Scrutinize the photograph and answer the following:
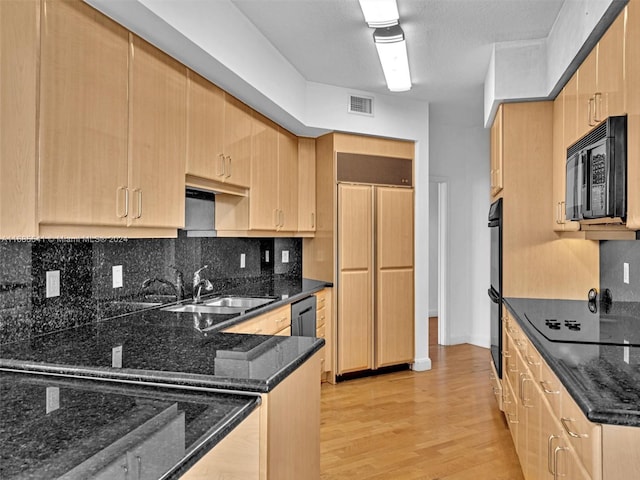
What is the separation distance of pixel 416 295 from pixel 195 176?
282cm

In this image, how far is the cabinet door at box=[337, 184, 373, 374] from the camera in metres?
4.43

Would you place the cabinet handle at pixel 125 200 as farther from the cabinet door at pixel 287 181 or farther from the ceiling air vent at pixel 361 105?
the ceiling air vent at pixel 361 105

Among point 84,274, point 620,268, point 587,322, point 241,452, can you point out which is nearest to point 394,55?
point 620,268

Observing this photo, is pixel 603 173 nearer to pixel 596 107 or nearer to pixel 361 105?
pixel 596 107

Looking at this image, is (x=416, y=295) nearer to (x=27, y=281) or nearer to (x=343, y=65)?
(x=343, y=65)

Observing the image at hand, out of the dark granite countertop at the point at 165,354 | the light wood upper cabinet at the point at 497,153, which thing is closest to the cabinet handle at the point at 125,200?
the dark granite countertop at the point at 165,354

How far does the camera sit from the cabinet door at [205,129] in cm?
267

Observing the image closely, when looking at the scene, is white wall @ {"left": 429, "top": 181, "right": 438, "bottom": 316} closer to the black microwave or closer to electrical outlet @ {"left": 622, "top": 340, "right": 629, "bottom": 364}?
the black microwave

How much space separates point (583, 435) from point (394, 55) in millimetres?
2650

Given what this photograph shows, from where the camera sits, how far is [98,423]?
1.14 meters

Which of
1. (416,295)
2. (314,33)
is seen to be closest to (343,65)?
(314,33)

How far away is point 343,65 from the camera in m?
3.86

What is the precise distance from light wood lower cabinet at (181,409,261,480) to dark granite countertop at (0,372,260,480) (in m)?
0.08

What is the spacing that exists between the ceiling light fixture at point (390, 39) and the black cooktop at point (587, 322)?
6.14 ft
